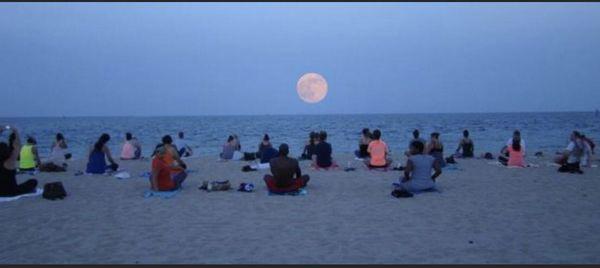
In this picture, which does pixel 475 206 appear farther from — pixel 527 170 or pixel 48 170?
pixel 48 170

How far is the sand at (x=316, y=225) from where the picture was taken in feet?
19.1

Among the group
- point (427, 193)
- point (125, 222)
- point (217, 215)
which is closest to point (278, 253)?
point (217, 215)

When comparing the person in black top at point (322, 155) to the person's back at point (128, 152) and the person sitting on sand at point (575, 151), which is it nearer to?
the person sitting on sand at point (575, 151)

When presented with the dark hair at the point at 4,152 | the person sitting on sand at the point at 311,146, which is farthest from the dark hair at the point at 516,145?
the dark hair at the point at 4,152

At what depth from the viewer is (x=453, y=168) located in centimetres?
1512

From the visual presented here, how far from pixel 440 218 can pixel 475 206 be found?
1.40 metres

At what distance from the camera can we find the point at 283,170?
1014 centimetres

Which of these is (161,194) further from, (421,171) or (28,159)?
(28,159)

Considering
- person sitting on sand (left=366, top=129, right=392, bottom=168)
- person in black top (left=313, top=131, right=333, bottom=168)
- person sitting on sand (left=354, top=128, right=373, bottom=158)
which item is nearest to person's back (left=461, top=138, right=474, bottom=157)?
person sitting on sand (left=354, top=128, right=373, bottom=158)

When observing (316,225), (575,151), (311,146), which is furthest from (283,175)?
(575,151)

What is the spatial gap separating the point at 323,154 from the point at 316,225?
7645mm

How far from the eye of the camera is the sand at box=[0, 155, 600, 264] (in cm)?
582

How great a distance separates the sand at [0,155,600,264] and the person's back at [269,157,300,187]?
19.8 inches

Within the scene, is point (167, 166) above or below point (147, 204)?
above
